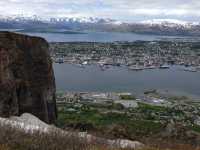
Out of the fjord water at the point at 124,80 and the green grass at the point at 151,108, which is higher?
the green grass at the point at 151,108

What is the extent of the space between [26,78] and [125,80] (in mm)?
67606

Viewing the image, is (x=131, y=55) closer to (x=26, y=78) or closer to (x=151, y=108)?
(x=151, y=108)

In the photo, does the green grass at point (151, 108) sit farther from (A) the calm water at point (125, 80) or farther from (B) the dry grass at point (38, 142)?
(B) the dry grass at point (38, 142)

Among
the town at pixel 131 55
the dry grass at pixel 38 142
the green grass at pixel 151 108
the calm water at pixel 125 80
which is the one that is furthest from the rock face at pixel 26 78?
the town at pixel 131 55

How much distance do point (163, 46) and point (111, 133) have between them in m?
143

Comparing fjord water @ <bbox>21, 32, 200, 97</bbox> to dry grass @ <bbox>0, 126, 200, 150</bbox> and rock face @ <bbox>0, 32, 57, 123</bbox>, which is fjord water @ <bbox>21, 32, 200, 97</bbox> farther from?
dry grass @ <bbox>0, 126, 200, 150</bbox>

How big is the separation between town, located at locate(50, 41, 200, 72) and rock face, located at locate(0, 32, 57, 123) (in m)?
84.4

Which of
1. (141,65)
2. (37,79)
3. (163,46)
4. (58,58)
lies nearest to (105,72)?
(141,65)

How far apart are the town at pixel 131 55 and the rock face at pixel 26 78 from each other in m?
84.4

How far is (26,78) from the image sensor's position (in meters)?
11.3

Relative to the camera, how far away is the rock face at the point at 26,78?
10367 mm

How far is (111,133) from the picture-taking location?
846 cm

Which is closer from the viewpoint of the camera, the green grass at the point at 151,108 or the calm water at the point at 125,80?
the green grass at the point at 151,108

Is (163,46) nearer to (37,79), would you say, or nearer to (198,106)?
(198,106)
